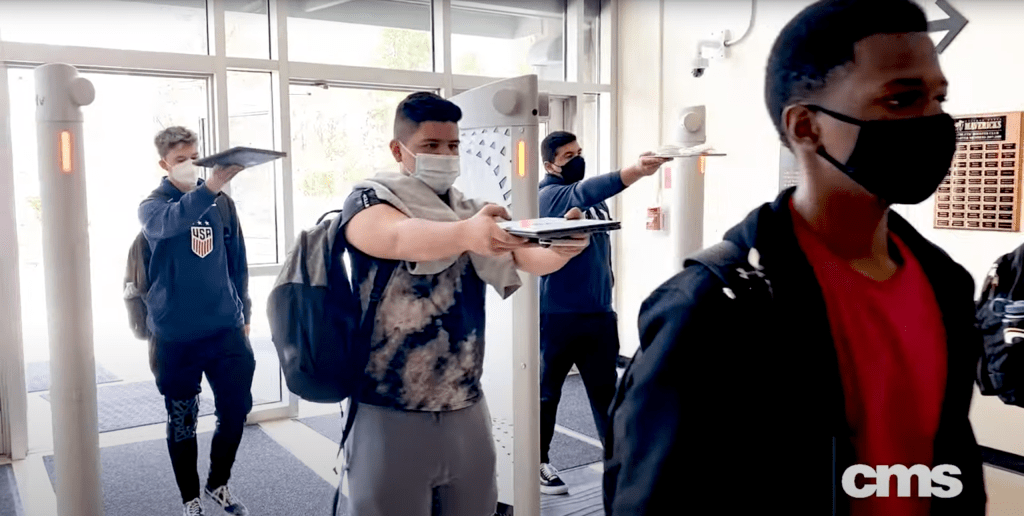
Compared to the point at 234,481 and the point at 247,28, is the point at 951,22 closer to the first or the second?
the point at 247,28

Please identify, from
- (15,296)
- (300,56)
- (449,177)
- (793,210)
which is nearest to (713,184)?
(300,56)

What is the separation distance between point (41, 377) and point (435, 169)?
13.8 feet

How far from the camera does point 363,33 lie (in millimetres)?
4582

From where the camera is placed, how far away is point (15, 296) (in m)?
3.75

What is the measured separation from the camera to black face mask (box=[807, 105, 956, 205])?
0.81 m

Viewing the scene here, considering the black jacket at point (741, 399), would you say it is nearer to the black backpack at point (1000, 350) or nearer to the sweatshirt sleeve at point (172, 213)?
the black backpack at point (1000, 350)

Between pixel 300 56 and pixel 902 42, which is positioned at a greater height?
pixel 300 56

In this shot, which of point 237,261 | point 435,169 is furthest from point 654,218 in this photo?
point 435,169

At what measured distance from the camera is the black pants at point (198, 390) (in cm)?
282

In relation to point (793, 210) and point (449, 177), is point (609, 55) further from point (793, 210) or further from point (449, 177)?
point (793, 210)

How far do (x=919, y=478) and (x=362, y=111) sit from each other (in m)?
4.18

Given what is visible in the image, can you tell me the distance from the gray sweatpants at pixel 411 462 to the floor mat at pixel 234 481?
1.66 meters

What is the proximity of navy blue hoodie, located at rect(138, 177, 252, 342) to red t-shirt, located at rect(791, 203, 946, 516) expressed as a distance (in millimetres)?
2337

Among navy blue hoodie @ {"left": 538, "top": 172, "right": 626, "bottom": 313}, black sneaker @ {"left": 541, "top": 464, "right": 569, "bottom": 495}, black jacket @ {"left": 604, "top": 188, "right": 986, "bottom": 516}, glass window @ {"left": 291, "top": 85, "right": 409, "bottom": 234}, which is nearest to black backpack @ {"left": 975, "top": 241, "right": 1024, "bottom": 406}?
black jacket @ {"left": 604, "top": 188, "right": 986, "bottom": 516}
